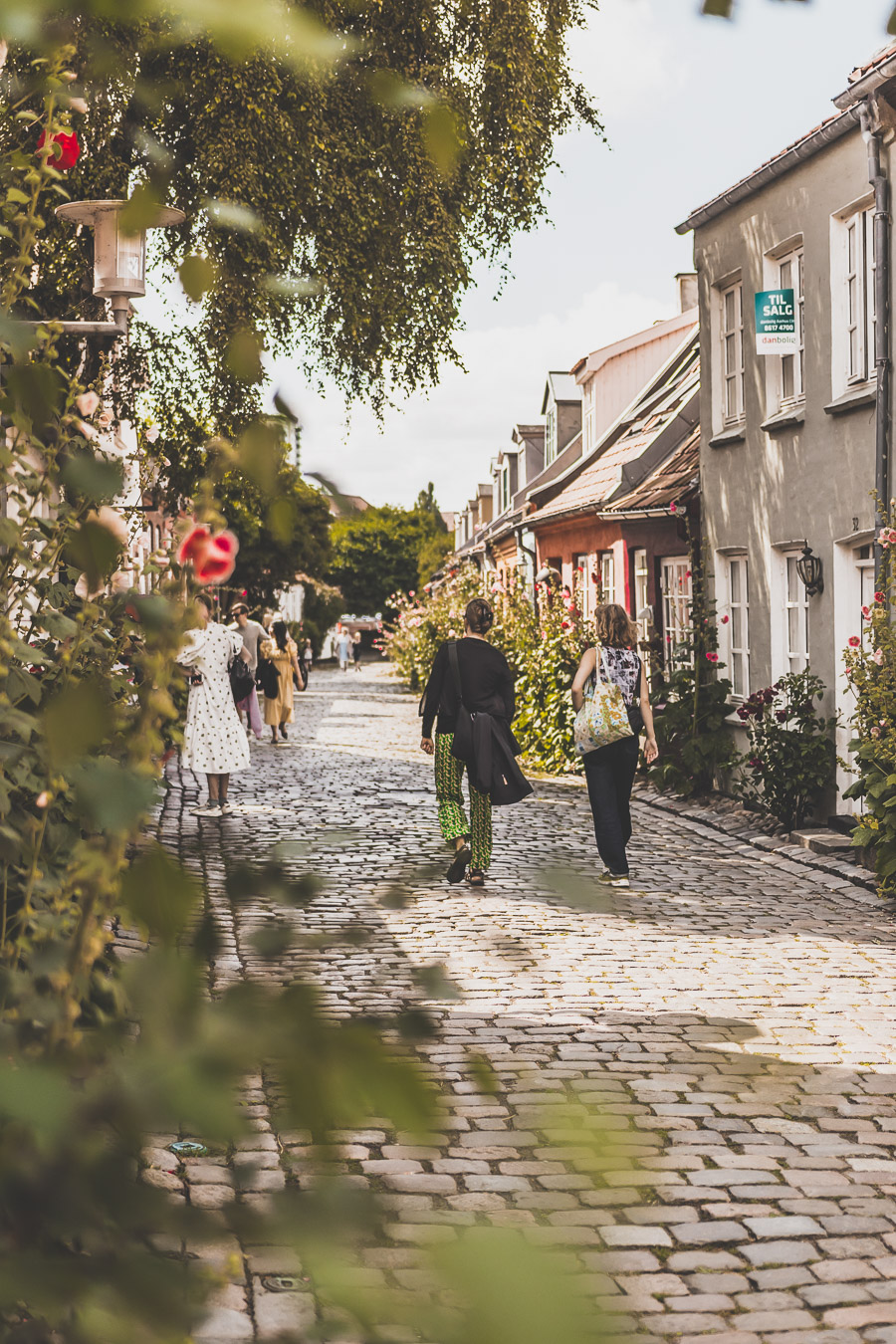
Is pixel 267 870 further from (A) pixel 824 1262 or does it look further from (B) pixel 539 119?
(B) pixel 539 119

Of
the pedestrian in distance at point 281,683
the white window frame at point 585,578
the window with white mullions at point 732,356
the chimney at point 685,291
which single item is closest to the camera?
the window with white mullions at point 732,356

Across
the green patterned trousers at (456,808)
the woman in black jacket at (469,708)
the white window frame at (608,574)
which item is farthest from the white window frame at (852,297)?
the white window frame at (608,574)

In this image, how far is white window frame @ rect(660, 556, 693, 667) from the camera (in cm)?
1694

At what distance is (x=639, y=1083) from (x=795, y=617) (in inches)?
326

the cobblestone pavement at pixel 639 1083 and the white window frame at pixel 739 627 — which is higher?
the white window frame at pixel 739 627

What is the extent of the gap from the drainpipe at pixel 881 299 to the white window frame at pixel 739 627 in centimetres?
343

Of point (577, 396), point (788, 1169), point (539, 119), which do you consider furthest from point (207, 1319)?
point (577, 396)

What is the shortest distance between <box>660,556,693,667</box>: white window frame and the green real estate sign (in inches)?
179

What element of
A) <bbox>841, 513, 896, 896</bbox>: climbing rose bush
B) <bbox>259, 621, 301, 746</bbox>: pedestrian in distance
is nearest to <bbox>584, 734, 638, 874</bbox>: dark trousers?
<bbox>841, 513, 896, 896</bbox>: climbing rose bush

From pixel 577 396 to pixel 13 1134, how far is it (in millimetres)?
29374

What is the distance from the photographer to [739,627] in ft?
46.8

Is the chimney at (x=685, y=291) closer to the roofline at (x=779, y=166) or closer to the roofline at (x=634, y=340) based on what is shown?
the roofline at (x=634, y=340)

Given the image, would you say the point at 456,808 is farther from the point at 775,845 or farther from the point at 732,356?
the point at 732,356

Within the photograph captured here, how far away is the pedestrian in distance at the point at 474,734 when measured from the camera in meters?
9.12
